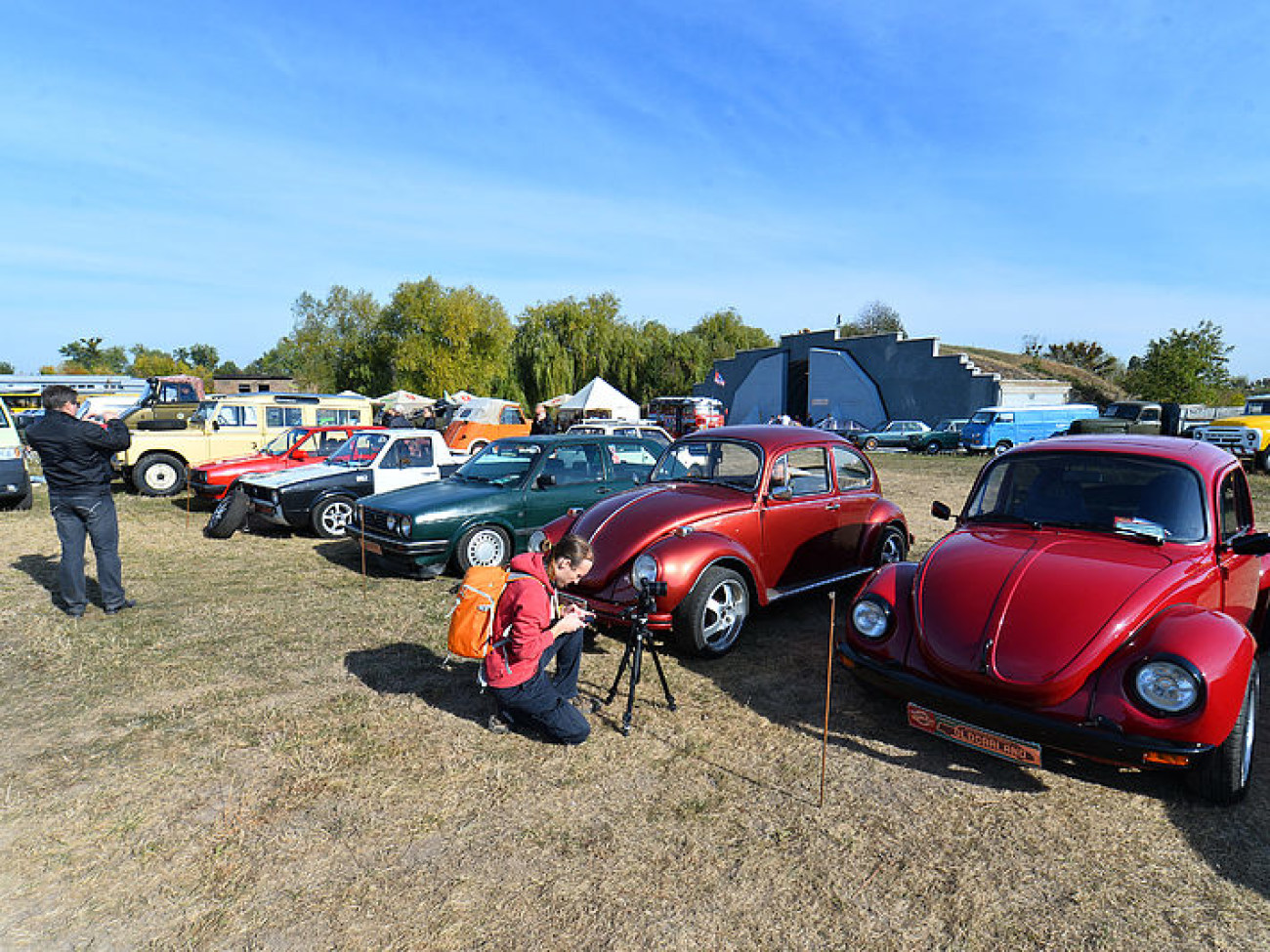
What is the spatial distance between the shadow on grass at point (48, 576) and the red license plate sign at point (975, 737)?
24.1 ft

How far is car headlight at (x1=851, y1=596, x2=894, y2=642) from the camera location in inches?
165

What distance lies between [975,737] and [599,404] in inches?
1165

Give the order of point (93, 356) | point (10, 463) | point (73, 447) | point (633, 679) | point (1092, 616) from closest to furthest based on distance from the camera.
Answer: point (1092, 616) → point (633, 679) → point (73, 447) → point (10, 463) → point (93, 356)

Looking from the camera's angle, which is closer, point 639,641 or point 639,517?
point 639,641

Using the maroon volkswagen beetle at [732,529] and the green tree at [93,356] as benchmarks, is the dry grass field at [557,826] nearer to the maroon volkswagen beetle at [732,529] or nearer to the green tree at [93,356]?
the maroon volkswagen beetle at [732,529]

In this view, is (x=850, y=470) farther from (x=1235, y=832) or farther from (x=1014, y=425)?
(x=1014, y=425)

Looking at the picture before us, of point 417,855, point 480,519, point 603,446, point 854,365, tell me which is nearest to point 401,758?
point 417,855

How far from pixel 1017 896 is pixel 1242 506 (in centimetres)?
352

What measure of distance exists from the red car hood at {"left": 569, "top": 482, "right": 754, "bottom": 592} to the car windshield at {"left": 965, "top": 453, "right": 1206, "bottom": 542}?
1907 mm

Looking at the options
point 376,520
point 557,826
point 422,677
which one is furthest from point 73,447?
point 557,826

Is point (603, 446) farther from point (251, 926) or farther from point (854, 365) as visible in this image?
point (854, 365)

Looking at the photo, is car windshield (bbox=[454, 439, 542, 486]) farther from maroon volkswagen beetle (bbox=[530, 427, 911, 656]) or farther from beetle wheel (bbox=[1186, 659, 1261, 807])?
beetle wheel (bbox=[1186, 659, 1261, 807])

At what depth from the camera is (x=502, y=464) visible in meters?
8.54

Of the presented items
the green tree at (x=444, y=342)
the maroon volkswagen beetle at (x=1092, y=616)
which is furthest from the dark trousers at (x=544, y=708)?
the green tree at (x=444, y=342)
